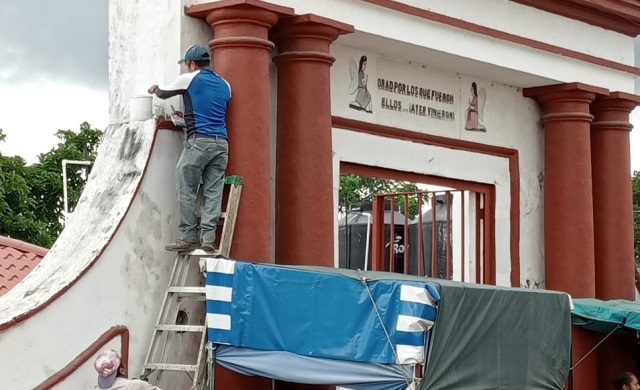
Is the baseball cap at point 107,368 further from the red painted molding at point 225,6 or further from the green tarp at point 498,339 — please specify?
the red painted molding at point 225,6

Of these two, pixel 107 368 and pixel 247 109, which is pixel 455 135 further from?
pixel 107 368

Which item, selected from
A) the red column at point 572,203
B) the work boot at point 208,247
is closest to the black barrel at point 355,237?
the red column at point 572,203

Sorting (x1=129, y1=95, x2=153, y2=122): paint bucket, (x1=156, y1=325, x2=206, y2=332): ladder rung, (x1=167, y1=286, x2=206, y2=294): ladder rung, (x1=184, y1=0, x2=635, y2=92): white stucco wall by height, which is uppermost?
(x1=184, y1=0, x2=635, y2=92): white stucco wall

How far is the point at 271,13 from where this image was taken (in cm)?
1115

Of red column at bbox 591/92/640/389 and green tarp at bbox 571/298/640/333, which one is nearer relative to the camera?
green tarp at bbox 571/298/640/333

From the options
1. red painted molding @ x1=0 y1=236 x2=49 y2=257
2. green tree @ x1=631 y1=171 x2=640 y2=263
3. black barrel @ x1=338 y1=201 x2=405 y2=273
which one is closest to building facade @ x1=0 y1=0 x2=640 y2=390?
red painted molding @ x1=0 y1=236 x2=49 y2=257

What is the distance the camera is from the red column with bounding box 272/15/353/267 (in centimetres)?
1157

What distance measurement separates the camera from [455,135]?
566 inches

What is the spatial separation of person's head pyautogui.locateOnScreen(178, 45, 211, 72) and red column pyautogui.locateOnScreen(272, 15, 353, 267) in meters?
1.03

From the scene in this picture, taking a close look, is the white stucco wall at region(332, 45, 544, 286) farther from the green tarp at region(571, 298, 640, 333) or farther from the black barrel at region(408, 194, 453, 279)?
the black barrel at region(408, 194, 453, 279)

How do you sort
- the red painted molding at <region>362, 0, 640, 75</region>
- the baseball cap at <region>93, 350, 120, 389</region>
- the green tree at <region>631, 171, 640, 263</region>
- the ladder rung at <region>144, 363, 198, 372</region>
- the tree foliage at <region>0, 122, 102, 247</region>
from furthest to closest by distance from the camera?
1. the green tree at <region>631, 171, 640, 263</region>
2. the tree foliage at <region>0, 122, 102, 247</region>
3. the red painted molding at <region>362, 0, 640, 75</region>
4. the ladder rung at <region>144, 363, 198, 372</region>
5. the baseball cap at <region>93, 350, 120, 389</region>

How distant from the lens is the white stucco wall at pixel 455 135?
42.9ft

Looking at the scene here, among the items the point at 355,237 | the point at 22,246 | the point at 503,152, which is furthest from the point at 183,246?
the point at 355,237

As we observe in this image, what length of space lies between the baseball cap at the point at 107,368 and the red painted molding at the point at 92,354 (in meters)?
0.48
